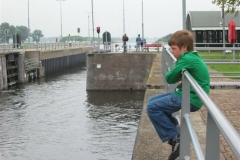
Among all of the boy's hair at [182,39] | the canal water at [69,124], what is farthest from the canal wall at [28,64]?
the boy's hair at [182,39]

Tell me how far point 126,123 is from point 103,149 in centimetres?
455

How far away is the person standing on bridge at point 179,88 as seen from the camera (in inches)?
130

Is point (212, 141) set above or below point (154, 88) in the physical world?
above

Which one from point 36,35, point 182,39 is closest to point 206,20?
point 182,39

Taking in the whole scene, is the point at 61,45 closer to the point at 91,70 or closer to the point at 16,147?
the point at 91,70

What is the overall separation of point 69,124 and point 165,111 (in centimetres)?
1590

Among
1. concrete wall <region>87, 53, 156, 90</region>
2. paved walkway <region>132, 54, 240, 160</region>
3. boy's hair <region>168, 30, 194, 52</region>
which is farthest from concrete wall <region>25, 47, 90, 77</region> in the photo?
boy's hair <region>168, 30, 194, 52</region>

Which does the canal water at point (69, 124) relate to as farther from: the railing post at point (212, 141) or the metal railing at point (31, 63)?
the railing post at point (212, 141)

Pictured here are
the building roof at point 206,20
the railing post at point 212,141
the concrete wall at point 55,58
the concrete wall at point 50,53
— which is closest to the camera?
the railing post at point 212,141

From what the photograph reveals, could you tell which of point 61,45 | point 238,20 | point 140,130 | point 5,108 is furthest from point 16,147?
point 61,45

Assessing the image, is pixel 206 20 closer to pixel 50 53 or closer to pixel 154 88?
pixel 50 53

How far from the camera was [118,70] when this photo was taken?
3134cm

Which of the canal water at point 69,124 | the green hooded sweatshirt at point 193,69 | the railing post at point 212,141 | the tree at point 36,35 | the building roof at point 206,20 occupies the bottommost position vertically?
the canal water at point 69,124

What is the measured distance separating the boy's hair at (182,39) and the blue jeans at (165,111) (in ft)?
1.45
